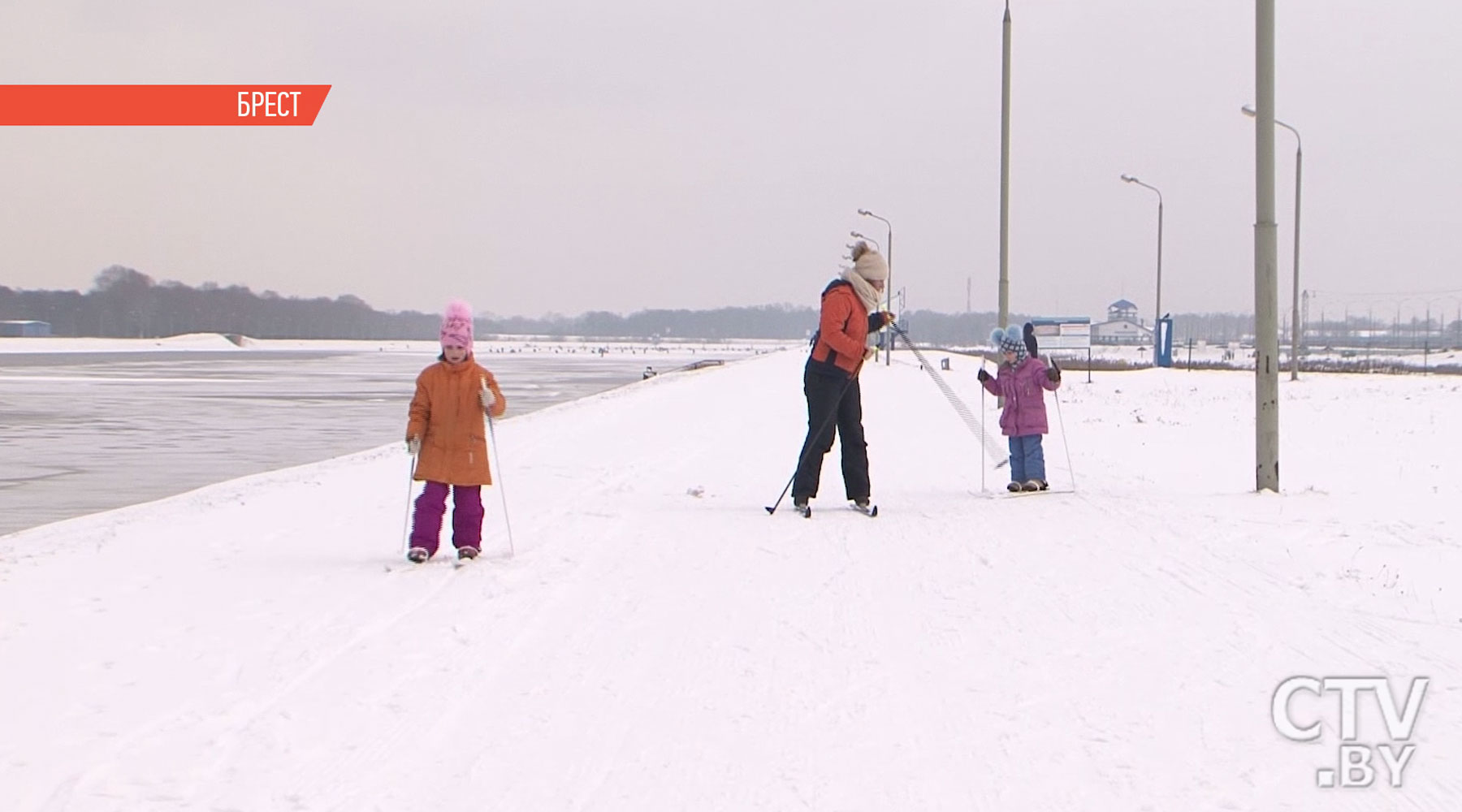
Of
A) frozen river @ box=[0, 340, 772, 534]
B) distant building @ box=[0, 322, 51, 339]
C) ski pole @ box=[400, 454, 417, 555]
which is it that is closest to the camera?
ski pole @ box=[400, 454, 417, 555]

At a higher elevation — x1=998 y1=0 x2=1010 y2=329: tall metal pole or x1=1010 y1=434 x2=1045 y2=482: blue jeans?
x1=998 y1=0 x2=1010 y2=329: tall metal pole

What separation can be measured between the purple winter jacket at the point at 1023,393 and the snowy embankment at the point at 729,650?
83 centimetres

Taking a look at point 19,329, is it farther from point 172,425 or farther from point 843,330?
point 843,330

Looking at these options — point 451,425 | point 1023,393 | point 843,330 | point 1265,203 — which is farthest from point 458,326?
point 1265,203

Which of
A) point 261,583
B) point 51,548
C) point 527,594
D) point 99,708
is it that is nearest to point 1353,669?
point 527,594

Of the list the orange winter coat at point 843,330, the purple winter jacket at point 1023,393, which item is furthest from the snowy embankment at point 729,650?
the orange winter coat at point 843,330

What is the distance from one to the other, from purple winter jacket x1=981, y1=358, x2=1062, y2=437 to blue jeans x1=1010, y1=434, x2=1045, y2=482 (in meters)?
0.14

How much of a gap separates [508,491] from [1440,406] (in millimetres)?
19357

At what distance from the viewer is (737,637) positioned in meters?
6.17

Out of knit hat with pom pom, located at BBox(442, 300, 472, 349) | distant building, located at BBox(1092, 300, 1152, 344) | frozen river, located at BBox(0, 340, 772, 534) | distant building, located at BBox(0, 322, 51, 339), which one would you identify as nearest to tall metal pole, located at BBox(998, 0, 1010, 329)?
frozen river, located at BBox(0, 340, 772, 534)

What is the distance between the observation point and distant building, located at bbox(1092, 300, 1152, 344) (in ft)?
358

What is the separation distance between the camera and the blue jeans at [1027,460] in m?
11.8

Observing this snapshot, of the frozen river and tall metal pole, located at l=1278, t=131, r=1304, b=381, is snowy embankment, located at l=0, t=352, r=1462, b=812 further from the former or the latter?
tall metal pole, located at l=1278, t=131, r=1304, b=381

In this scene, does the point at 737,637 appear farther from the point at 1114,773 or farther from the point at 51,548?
the point at 51,548
